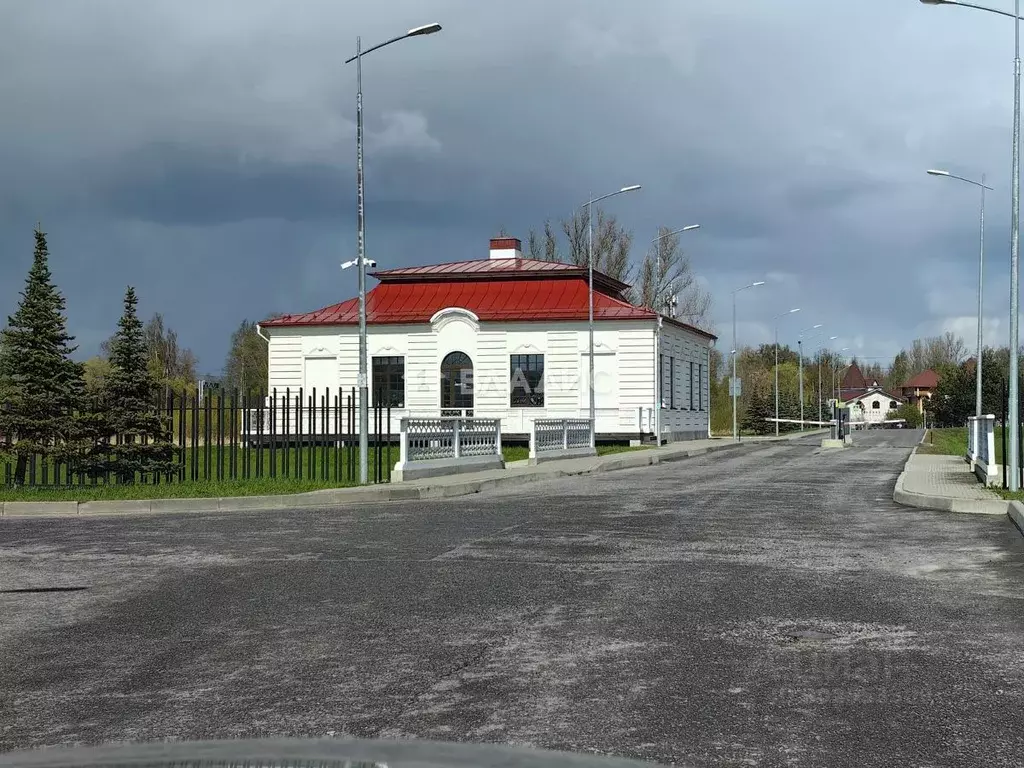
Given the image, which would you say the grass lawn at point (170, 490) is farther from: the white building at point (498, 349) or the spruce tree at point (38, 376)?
the white building at point (498, 349)

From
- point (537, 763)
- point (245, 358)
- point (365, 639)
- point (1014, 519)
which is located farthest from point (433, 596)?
point (245, 358)

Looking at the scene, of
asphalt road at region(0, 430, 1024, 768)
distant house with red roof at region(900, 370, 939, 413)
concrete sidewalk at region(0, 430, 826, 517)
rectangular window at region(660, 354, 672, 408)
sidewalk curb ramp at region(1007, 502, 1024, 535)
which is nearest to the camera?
asphalt road at region(0, 430, 1024, 768)

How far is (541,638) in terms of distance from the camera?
7430 mm

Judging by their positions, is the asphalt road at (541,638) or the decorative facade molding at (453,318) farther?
the decorative facade molding at (453,318)

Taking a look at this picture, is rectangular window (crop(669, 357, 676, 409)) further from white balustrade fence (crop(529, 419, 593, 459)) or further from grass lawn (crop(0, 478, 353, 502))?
grass lawn (crop(0, 478, 353, 502))

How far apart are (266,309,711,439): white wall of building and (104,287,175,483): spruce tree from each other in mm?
23755

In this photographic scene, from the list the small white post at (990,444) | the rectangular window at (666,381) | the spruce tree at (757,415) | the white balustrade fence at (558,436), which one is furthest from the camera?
the spruce tree at (757,415)

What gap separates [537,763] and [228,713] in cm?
278

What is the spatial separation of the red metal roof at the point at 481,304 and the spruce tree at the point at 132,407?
82.0ft

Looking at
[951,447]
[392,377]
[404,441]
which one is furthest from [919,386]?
[404,441]

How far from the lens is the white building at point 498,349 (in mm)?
46969

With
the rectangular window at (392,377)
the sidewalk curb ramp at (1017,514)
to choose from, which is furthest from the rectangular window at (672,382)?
the sidewalk curb ramp at (1017,514)

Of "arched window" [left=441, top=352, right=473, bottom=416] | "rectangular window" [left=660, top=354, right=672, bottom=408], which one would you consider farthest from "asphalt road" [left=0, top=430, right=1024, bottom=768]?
"rectangular window" [left=660, top=354, right=672, bottom=408]

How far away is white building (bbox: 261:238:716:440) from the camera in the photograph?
46969 mm
